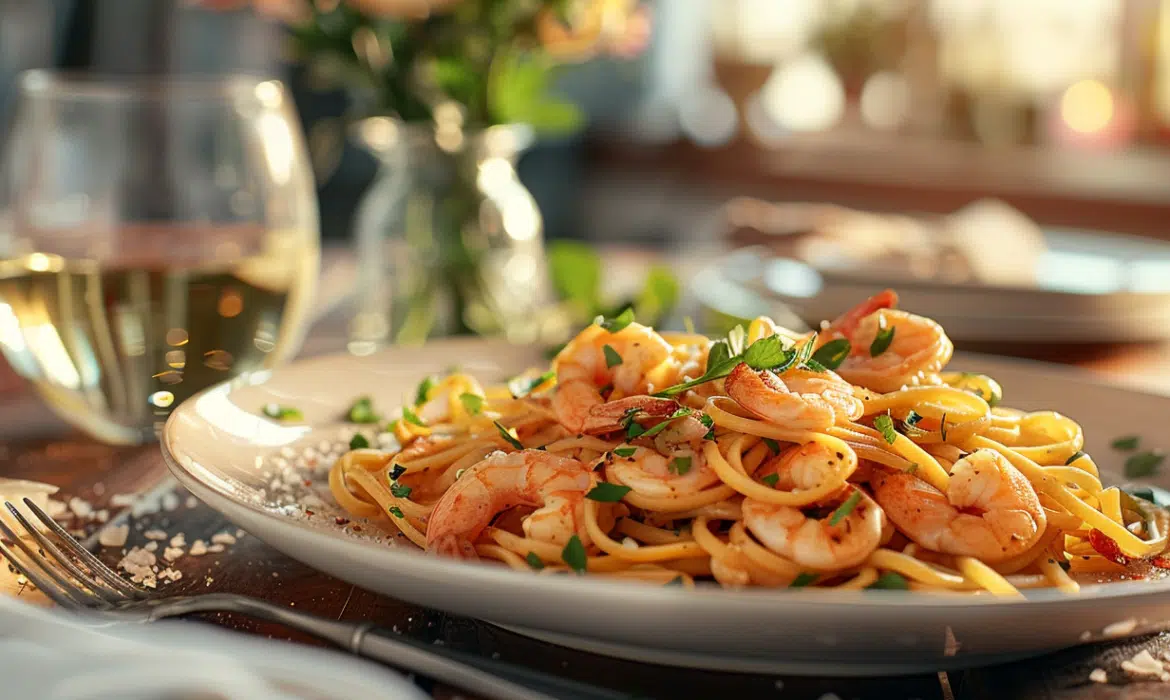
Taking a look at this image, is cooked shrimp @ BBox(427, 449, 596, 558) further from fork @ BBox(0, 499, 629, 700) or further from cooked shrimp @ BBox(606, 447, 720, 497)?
fork @ BBox(0, 499, 629, 700)

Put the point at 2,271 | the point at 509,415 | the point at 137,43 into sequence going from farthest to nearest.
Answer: the point at 137,43
the point at 2,271
the point at 509,415

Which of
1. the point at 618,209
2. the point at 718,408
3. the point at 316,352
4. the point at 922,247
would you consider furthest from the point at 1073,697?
the point at 618,209

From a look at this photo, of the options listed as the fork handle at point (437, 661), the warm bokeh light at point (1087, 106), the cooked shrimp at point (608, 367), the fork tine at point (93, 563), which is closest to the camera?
the fork handle at point (437, 661)

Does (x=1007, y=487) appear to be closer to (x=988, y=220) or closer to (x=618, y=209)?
(x=988, y=220)

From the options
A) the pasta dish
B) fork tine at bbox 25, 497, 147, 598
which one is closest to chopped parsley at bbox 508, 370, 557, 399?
the pasta dish

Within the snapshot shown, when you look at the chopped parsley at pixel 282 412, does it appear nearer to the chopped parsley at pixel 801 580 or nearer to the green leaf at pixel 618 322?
the green leaf at pixel 618 322

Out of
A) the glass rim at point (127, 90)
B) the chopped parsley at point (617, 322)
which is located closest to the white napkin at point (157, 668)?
the chopped parsley at point (617, 322)

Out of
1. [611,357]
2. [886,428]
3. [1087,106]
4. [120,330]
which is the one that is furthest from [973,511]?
[1087,106]
